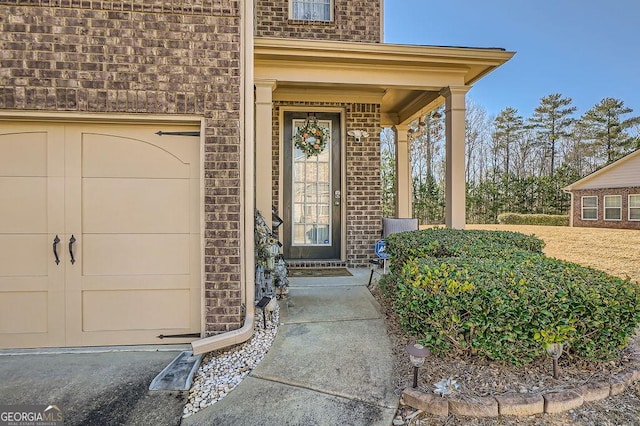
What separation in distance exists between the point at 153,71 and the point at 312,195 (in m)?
3.34

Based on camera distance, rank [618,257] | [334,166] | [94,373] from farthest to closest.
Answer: [618,257] < [334,166] < [94,373]

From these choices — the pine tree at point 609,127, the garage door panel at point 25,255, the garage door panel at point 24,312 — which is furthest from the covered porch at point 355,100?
the pine tree at point 609,127

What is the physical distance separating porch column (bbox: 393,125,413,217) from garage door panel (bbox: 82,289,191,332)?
5.22 metres

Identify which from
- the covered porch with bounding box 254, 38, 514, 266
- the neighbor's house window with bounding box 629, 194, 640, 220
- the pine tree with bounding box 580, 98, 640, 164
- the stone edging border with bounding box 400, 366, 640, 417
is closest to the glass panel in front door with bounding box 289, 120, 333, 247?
the covered porch with bounding box 254, 38, 514, 266

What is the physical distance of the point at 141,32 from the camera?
114 inches

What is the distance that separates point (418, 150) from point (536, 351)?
16739 mm

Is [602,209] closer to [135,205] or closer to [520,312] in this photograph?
[520,312]

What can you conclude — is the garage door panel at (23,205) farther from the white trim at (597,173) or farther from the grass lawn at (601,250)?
the white trim at (597,173)

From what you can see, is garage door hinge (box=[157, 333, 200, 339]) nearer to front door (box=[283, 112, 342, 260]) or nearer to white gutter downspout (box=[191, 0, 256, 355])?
white gutter downspout (box=[191, 0, 256, 355])

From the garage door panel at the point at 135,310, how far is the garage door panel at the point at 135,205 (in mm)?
572

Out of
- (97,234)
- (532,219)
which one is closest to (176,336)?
(97,234)

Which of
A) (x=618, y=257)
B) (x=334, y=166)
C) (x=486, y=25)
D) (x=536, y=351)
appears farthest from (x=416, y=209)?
(x=536, y=351)

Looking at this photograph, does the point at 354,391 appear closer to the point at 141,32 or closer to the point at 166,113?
the point at 166,113

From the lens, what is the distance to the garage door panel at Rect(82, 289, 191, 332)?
2992 millimetres
